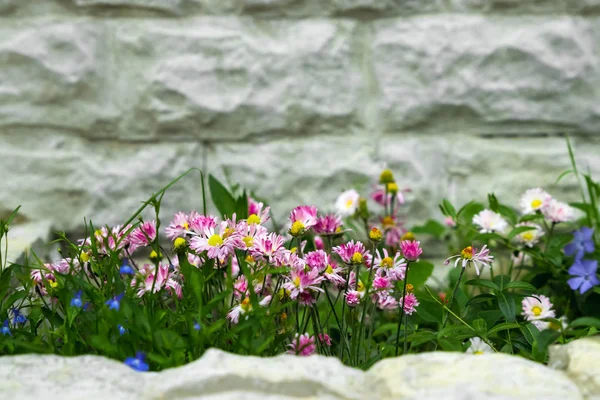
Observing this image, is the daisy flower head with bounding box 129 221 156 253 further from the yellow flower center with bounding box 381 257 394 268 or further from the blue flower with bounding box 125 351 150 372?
the yellow flower center with bounding box 381 257 394 268

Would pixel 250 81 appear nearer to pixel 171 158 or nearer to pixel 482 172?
pixel 171 158

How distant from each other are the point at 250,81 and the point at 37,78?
61 cm

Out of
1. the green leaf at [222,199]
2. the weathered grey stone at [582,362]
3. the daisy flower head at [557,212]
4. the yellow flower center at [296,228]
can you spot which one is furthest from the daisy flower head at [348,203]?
the weathered grey stone at [582,362]

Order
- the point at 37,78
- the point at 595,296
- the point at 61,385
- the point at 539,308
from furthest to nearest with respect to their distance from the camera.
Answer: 1. the point at 37,78
2. the point at 595,296
3. the point at 539,308
4. the point at 61,385

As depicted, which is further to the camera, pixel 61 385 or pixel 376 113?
pixel 376 113

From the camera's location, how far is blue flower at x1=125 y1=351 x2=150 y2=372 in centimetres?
86

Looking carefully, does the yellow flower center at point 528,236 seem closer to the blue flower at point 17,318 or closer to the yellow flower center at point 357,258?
the yellow flower center at point 357,258

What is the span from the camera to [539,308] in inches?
49.9

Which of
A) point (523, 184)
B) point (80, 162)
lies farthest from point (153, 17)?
point (523, 184)

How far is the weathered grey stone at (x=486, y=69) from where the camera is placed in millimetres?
1927

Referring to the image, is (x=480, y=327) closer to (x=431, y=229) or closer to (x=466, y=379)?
(x=466, y=379)

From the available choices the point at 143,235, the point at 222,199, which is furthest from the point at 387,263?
the point at 222,199

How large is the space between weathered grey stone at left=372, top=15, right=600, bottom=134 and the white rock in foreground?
1208mm

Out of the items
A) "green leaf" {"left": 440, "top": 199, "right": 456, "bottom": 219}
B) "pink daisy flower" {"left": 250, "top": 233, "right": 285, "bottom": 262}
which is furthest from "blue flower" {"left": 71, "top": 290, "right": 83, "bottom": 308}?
"green leaf" {"left": 440, "top": 199, "right": 456, "bottom": 219}
